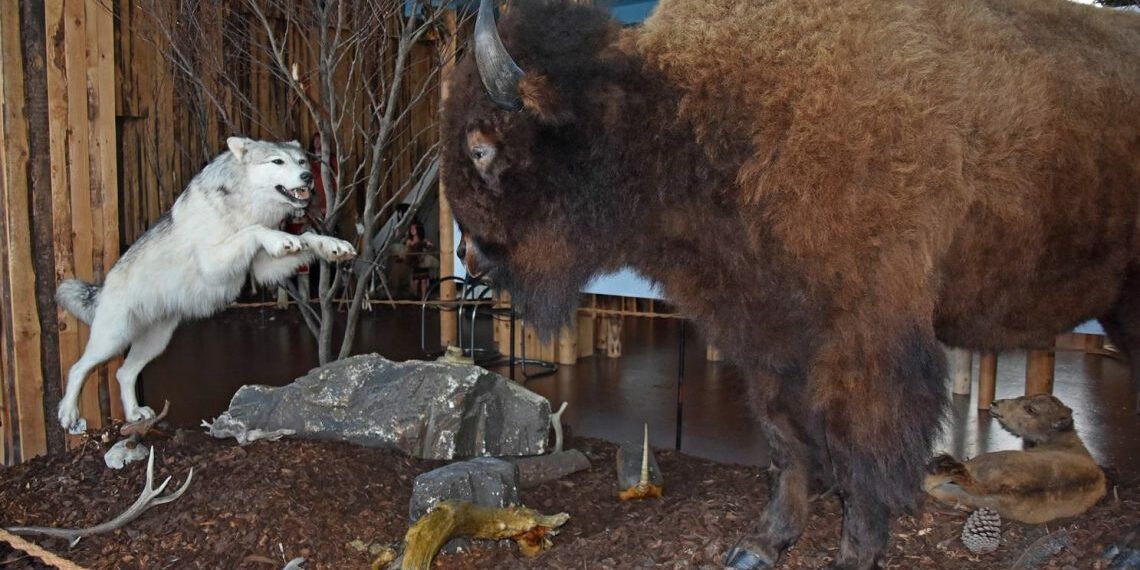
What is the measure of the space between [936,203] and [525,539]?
1.88m

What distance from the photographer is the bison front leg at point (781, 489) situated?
10.4ft

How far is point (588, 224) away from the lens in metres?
2.93

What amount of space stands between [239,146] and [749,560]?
2650mm

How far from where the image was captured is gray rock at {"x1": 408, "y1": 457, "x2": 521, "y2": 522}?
11.9 ft

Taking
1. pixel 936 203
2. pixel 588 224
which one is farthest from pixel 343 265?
pixel 936 203

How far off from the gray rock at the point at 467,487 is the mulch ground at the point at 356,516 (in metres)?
0.19

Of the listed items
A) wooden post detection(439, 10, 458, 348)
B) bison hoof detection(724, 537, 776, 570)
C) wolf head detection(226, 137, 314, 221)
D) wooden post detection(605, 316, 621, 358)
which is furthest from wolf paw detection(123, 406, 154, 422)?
wooden post detection(605, 316, 621, 358)

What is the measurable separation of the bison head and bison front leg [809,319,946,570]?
774 mm

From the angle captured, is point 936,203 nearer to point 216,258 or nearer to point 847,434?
point 847,434

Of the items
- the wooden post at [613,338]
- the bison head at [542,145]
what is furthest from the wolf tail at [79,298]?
the wooden post at [613,338]

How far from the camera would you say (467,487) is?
3664mm

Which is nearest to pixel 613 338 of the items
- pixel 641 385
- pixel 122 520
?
pixel 641 385

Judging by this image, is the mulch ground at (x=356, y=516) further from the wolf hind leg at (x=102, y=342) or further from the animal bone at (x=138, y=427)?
the wolf hind leg at (x=102, y=342)

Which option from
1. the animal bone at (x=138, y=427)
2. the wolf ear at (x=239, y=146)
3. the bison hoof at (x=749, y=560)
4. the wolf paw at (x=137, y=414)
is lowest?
the bison hoof at (x=749, y=560)
